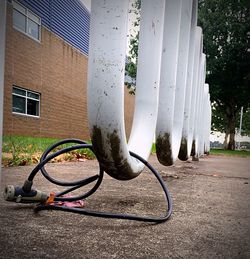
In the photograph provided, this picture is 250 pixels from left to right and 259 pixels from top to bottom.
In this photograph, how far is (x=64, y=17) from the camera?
1473cm

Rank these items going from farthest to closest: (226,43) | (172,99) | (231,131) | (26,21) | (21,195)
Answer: (231,131), (226,43), (26,21), (172,99), (21,195)

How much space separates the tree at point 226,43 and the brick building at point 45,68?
767cm

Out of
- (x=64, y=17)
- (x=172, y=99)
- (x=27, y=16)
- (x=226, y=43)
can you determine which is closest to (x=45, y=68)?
(x=27, y=16)

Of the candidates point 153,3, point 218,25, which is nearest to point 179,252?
point 153,3

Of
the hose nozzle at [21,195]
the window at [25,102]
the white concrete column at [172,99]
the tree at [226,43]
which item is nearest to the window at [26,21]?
the window at [25,102]

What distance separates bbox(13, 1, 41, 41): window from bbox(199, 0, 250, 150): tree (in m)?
9.86

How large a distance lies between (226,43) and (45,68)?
1130cm

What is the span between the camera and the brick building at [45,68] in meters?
11.8

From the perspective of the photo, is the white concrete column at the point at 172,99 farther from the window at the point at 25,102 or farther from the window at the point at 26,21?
the window at the point at 26,21

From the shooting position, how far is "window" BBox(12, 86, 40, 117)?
39.6ft

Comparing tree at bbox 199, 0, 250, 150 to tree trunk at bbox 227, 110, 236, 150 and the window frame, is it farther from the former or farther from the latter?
the window frame

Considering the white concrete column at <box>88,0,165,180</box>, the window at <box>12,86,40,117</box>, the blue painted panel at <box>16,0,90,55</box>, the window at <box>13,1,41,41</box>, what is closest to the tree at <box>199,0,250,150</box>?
the blue painted panel at <box>16,0,90,55</box>

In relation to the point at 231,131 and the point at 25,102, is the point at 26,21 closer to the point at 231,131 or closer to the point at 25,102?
the point at 25,102

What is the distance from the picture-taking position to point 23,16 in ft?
40.4
